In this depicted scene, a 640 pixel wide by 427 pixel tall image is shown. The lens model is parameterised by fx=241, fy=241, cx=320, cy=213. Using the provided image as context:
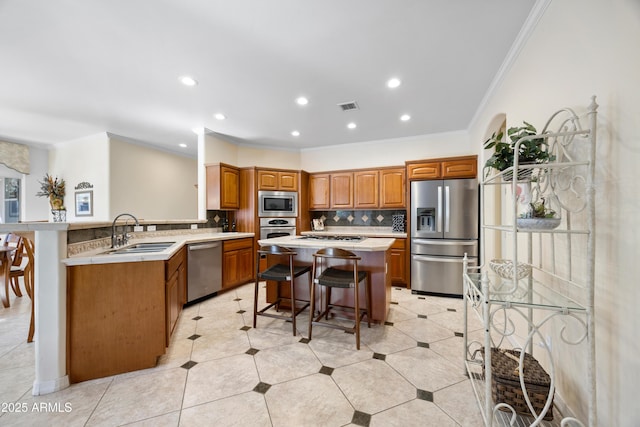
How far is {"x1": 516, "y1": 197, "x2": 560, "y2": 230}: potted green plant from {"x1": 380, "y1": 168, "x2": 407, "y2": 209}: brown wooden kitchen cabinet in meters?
3.10

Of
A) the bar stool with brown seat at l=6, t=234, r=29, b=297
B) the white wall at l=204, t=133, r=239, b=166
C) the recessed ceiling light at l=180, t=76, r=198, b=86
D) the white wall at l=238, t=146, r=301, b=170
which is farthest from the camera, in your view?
the white wall at l=238, t=146, r=301, b=170

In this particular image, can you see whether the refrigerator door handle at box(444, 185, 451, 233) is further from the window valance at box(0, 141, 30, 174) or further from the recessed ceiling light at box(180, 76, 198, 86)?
the window valance at box(0, 141, 30, 174)

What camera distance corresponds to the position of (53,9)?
5.85 feet

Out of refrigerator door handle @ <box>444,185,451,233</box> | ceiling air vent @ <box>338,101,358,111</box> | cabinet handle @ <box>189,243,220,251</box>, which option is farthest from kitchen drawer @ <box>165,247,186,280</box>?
refrigerator door handle @ <box>444,185,451,233</box>

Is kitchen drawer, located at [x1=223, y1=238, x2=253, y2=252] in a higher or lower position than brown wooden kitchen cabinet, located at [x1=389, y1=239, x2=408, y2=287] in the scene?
higher

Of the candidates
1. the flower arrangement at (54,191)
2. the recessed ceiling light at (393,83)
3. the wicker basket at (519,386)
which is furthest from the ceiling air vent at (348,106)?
the flower arrangement at (54,191)

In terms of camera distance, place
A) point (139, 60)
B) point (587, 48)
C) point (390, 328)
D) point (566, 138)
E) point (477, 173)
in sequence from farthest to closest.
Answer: point (477, 173) < point (390, 328) < point (139, 60) < point (566, 138) < point (587, 48)

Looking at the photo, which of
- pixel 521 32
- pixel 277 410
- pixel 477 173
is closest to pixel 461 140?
pixel 477 173

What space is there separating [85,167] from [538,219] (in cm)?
703

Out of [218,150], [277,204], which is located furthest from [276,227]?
[218,150]

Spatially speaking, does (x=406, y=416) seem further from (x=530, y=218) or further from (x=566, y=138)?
(x=566, y=138)

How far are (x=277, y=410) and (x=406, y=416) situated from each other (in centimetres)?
79

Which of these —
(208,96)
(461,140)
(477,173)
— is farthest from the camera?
(461,140)

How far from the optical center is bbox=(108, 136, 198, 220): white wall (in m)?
4.85
